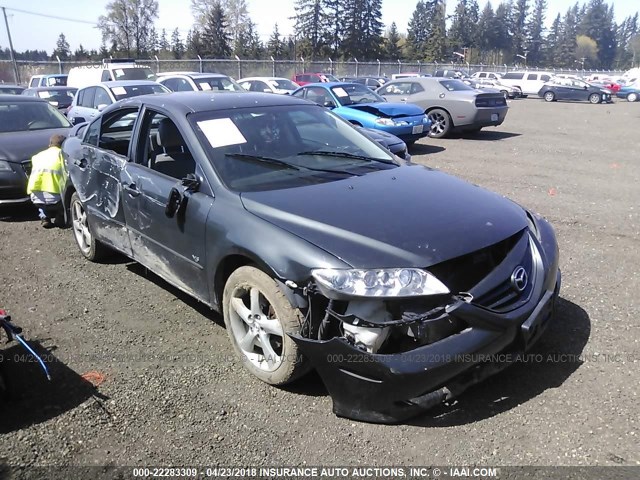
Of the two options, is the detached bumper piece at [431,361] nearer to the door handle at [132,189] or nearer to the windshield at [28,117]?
the door handle at [132,189]

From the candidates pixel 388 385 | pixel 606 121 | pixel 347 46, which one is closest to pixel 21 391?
pixel 388 385

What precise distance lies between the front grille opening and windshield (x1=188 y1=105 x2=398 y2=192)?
1175 millimetres

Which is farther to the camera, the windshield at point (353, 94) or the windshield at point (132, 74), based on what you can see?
the windshield at point (132, 74)

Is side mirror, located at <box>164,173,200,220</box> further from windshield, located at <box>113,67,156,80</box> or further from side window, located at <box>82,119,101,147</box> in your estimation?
windshield, located at <box>113,67,156,80</box>

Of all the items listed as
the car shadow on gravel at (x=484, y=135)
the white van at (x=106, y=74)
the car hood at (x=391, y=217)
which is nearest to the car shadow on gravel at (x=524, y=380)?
the car hood at (x=391, y=217)

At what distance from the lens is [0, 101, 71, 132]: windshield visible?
330 inches

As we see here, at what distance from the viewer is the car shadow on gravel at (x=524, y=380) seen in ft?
9.80

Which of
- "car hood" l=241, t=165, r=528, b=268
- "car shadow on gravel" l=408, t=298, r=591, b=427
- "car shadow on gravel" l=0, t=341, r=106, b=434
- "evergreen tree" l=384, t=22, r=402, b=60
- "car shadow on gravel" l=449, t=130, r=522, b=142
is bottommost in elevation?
"car shadow on gravel" l=0, t=341, r=106, b=434

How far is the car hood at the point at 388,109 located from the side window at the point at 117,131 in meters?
7.30

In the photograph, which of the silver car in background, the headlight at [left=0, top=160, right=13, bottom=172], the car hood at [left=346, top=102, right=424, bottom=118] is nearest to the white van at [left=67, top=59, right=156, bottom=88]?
the silver car in background

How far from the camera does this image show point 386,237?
115 inches

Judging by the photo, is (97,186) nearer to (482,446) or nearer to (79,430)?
(79,430)

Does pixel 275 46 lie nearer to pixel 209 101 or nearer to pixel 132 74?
pixel 132 74

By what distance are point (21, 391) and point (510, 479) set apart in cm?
289
